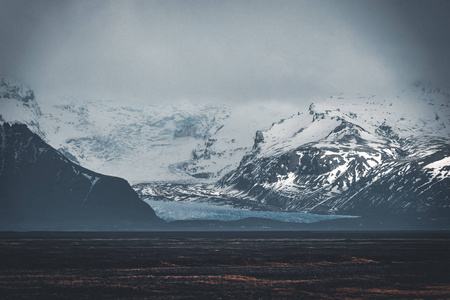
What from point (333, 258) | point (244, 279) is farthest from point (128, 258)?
point (244, 279)

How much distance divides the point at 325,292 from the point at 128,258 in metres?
77.5

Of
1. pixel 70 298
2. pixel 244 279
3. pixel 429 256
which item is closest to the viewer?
pixel 70 298

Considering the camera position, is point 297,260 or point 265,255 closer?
point 297,260

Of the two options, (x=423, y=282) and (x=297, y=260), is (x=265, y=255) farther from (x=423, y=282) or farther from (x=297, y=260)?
(x=423, y=282)

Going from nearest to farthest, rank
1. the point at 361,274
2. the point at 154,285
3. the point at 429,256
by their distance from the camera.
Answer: the point at 154,285 → the point at 361,274 → the point at 429,256

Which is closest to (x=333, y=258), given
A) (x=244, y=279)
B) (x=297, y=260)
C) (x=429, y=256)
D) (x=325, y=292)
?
(x=297, y=260)

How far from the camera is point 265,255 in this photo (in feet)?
598

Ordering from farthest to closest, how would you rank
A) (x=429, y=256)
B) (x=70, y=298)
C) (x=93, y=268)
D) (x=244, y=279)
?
1. (x=429, y=256)
2. (x=93, y=268)
3. (x=244, y=279)
4. (x=70, y=298)

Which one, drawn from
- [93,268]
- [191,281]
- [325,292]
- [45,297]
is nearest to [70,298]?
[45,297]

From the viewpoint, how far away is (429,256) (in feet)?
573

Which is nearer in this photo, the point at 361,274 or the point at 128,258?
the point at 361,274

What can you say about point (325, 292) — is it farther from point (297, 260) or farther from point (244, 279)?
point (297, 260)

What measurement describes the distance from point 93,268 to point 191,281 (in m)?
29.0

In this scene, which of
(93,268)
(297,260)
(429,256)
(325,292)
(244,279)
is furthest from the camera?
(429,256)
